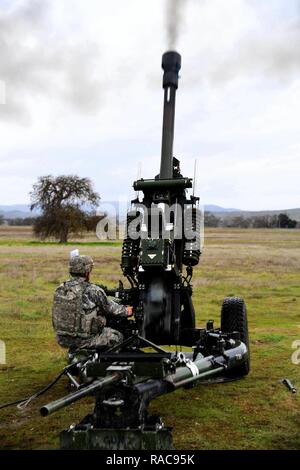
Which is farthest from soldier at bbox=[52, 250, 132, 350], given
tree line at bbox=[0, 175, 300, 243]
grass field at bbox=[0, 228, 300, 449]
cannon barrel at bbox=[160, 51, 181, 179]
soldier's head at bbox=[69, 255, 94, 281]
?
tree line at bbox=[0, 175, 300, 243]

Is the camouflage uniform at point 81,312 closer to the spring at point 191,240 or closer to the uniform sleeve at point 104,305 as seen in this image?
the uniform sleeve at point 104,305

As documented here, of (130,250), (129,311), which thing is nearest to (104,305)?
(129,311)

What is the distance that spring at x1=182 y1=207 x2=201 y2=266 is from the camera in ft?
24.0

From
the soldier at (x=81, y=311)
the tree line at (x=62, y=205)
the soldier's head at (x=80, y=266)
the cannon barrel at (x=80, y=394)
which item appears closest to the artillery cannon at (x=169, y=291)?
the cannon barrel at (x=80, y=394)

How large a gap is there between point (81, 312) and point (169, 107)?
3.25 metres

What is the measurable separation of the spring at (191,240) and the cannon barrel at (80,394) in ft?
10.6

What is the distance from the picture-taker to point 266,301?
15.6 m

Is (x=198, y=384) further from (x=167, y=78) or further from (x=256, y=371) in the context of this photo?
(x=167, y=78)

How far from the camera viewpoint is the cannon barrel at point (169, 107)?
7.66 meters

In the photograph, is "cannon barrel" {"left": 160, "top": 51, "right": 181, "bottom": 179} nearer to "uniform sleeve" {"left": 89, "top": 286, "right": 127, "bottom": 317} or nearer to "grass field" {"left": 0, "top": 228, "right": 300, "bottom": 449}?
"uniform sleeve" {"left": 89, "top": 286, "right": 127, "bottom": 317}

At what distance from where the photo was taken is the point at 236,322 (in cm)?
743

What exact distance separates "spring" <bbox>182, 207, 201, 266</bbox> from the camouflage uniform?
1.30 metres
